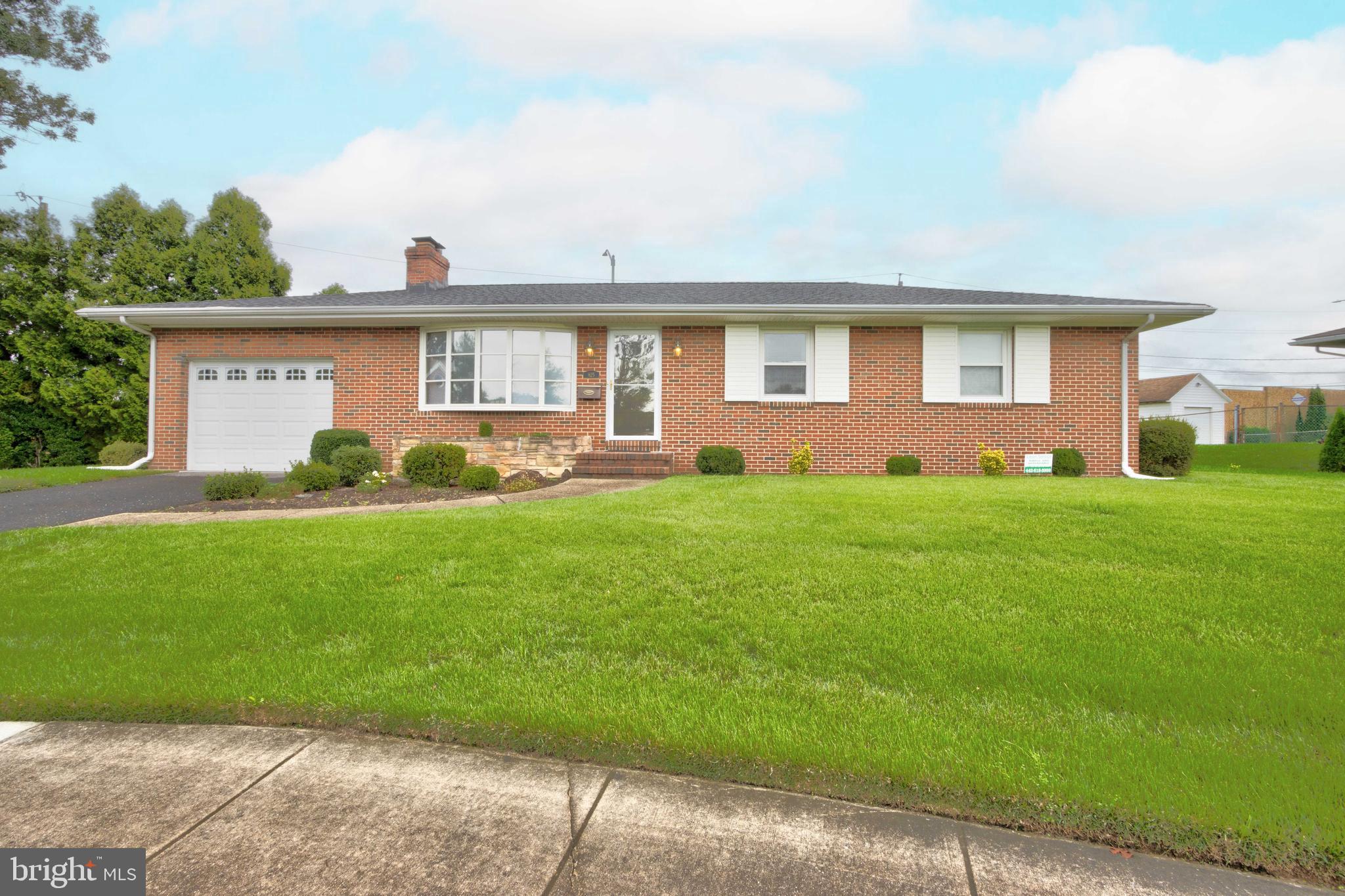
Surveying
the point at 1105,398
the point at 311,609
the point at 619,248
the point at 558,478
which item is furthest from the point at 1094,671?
the point at 619,248

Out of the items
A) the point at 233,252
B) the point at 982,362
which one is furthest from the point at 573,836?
the point at 233,252

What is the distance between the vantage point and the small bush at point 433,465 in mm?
10664

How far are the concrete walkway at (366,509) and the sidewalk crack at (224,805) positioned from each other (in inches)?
202

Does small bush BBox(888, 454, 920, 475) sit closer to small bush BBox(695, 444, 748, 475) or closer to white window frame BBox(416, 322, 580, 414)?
small bush BBox(695, 444, 748, 475)

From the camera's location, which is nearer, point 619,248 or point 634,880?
point 634,880

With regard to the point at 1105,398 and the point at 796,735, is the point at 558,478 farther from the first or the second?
the point at 1105,398

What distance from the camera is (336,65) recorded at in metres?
10.8

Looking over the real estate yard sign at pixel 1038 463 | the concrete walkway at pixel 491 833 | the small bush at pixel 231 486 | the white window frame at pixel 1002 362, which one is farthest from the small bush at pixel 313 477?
the real estate yard sign at pixel 1038 463

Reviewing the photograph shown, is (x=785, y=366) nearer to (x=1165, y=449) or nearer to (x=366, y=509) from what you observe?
(x=1165, y=449)

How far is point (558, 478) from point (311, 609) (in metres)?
7.43

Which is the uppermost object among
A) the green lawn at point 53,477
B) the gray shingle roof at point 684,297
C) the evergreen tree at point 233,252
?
the evergreen tree at point 233,252

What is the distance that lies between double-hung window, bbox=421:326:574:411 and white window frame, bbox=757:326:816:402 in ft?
11.8

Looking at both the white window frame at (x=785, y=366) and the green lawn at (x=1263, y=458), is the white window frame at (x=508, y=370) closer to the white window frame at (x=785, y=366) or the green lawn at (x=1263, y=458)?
the white window frame at (x=785, y=366)

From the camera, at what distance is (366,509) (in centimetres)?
848
